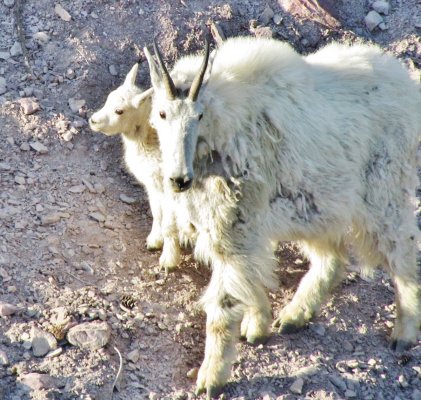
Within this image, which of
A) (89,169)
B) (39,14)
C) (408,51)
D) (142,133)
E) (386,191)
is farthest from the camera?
(408,51)

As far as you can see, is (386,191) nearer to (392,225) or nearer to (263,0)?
(392,225)

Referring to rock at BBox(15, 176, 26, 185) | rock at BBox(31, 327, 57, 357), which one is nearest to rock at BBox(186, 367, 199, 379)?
rock at BBox(31, 327, 57, 357)

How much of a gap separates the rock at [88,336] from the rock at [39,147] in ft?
7.60

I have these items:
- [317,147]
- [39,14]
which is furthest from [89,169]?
[317,147]


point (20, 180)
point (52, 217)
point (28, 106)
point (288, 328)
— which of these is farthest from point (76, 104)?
point (288, 328)

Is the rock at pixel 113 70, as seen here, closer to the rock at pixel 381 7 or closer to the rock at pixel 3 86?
the rock at pixel 3 86

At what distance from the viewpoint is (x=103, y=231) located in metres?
7.94

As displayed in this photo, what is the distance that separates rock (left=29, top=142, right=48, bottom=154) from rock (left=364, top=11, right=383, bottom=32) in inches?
174

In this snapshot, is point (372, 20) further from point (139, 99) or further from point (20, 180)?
point (20, 180)

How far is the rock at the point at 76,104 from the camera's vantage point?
870cm

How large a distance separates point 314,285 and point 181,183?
249 cm

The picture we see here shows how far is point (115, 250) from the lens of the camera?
7844 millimetres

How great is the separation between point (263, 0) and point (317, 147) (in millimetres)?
3596

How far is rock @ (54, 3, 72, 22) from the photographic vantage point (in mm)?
9188
